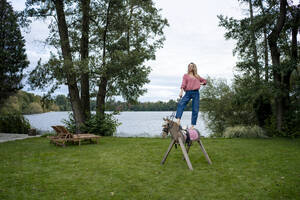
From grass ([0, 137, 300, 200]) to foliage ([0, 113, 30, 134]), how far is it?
10.5m

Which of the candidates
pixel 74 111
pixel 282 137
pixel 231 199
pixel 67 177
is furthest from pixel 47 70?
pixel 282 137

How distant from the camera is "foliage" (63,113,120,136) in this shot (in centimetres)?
1384

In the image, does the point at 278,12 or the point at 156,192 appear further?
the point at 278,12

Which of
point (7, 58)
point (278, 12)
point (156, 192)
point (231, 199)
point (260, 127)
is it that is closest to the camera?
point (231, 199)

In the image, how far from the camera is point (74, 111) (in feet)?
44.1

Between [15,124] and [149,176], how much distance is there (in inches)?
600

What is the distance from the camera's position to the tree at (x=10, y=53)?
17.2 meters

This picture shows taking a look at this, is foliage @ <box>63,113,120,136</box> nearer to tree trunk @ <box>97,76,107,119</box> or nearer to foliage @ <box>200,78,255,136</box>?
tree trunk @ <box>97,76,107,119</box>

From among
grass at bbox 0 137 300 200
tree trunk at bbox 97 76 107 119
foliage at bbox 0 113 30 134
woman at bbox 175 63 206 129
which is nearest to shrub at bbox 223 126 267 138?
grass at bbox 0 137 300 200

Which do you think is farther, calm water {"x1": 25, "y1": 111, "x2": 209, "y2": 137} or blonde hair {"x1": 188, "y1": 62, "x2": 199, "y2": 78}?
calm water {"x1": 25, "y1": 111, "x2": 209, "y2": 137}

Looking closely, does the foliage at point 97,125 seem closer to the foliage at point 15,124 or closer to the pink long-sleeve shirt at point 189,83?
the foliage at point 15,124

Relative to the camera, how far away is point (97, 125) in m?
14.0

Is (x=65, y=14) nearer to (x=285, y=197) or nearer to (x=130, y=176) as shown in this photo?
(x=130, y=176)

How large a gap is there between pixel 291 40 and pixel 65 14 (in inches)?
462
